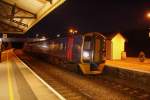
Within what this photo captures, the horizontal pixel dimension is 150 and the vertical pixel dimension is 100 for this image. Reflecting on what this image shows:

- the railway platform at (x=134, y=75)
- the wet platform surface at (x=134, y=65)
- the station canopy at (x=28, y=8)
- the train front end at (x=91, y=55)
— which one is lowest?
the railway platform at (x=134, y=75)

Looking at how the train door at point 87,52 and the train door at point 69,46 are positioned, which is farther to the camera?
the train door at point 69,46

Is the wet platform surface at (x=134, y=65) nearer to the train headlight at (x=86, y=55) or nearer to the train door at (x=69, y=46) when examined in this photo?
the train headlight at (x=86, y=55)

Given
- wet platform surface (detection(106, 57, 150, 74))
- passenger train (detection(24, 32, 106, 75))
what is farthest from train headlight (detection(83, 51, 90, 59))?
wet platform surface (detection(106, 57, 150, 74))

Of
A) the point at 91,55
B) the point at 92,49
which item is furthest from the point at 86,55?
the point at 92,49

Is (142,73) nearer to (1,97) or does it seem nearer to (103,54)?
(103,54)

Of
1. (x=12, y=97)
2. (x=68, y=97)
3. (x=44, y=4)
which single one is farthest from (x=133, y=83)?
(x=12, y=97)

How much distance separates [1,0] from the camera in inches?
658

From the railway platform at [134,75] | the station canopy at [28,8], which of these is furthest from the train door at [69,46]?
the station canopy at [28,8]

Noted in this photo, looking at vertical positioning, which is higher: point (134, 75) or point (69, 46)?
point (69, 46)

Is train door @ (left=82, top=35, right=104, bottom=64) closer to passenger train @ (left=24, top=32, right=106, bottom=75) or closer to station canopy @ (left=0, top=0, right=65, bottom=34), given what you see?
passenger train @ (left=24, top=32, right=106, bottom=75)

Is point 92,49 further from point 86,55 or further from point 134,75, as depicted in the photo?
point 134,75

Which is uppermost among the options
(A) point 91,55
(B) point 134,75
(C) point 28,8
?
(C) point 28,8

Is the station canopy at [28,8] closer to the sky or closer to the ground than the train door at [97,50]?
closer to the sky

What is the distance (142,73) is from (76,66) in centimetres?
559
